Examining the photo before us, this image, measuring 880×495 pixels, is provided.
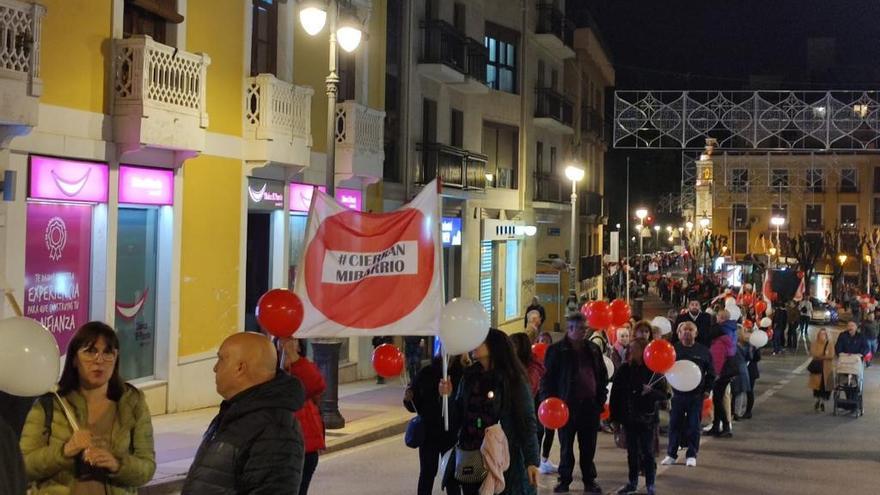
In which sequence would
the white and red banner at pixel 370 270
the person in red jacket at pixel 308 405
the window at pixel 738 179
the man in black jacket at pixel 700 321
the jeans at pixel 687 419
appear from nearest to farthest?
the person in red jacket at pixel 308 405, the white and red banner at pixel 370 270, the jeans at pixel 687 419, the man in black jacket at pixel 700 321, the window at pixel 738 179

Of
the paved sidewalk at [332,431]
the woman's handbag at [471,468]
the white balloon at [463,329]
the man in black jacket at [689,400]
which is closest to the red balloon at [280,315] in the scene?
the white balloon at [463,329]

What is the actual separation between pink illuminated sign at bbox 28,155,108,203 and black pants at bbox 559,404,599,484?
22.7ft

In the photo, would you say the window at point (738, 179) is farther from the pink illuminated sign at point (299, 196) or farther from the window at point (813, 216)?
the pink illuminated sign at point (299, 196)

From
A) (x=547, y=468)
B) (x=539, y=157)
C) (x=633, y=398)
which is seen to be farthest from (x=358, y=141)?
(x=539, y=157)

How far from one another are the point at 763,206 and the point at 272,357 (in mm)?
72762

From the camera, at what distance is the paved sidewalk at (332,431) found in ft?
36.0

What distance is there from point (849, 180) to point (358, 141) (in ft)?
203

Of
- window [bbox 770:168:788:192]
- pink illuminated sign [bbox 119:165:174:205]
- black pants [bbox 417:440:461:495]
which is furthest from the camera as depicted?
window [bbox 770:168:788:192]

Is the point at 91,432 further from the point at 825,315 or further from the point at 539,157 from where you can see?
the point at 825,315

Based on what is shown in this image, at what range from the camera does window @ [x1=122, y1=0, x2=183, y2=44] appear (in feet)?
47.8

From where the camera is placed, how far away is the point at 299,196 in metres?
19.4

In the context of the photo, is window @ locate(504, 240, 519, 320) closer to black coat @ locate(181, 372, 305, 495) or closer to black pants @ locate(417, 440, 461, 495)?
black pants @ locate(417, 440, 461, 495)

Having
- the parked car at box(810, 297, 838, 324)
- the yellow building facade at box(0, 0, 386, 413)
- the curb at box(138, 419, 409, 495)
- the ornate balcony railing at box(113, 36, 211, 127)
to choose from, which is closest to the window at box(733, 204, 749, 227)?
the parked car at box(810, 297, 838, 324)

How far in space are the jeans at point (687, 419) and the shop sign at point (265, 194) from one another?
Result: 832cm
